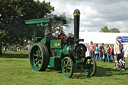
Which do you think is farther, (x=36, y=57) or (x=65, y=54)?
(x=36, y=57)

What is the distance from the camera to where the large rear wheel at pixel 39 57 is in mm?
8773

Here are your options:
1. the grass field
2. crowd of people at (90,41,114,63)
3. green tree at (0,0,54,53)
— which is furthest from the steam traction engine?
green tree at (0,0,54,53)

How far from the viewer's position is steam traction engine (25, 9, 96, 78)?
26.0ft

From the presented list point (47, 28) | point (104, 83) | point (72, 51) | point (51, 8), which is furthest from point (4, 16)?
point (104, 83)

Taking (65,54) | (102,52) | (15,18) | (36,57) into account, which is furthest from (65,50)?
(15,18)

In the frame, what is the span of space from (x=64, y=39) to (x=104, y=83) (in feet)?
8.31

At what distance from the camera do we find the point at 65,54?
8.36 metres

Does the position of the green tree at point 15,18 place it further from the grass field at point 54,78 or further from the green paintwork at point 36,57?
the grass field at point 54,78

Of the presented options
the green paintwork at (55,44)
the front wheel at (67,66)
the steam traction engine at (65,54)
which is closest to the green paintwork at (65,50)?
the steam traction engine at (65,54)

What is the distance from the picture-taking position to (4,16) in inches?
851

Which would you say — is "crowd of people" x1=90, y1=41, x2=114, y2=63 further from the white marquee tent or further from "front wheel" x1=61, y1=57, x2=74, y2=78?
"front wheel" x1=61, y1=57, x2=74, y2=78

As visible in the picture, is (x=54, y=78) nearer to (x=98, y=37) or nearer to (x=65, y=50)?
(x=65, y=50)

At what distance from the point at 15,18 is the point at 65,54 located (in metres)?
14.5

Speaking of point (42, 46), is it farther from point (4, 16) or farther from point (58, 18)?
point (4, 16)
